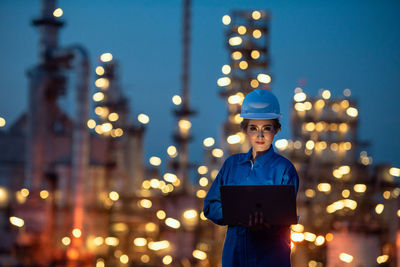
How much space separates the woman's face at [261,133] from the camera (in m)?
3.09

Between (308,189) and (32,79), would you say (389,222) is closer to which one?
(308,189)

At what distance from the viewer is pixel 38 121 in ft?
62.5

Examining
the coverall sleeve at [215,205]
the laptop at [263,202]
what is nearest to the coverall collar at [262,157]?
the coverall sleeve at [215,205]

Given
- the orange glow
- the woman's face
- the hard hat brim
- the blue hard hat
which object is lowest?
the orange glow

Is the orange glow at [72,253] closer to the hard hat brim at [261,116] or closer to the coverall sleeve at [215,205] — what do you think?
the coverall sleeve at [215,205]

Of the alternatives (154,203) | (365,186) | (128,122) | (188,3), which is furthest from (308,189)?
(128,122)

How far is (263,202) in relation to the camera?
273 centimetres

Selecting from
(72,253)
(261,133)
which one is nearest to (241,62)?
(72,253)

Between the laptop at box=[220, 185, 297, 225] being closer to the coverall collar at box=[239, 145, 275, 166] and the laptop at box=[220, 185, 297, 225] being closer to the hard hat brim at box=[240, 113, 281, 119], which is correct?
the coverall collar at box=[239, 145, 275, 166]

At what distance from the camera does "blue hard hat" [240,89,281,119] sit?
10.1 feet

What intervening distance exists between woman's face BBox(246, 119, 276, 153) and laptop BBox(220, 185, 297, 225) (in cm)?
42

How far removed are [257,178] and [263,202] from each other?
304 millimetres

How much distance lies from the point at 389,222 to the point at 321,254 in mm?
4643

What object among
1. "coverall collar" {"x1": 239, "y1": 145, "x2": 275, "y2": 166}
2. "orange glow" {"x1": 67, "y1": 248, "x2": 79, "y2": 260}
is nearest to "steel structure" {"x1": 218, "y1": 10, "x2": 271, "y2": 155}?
"orange glow" {"x1": 67, "y1": 248, "x2": 79, "y2": 260}
